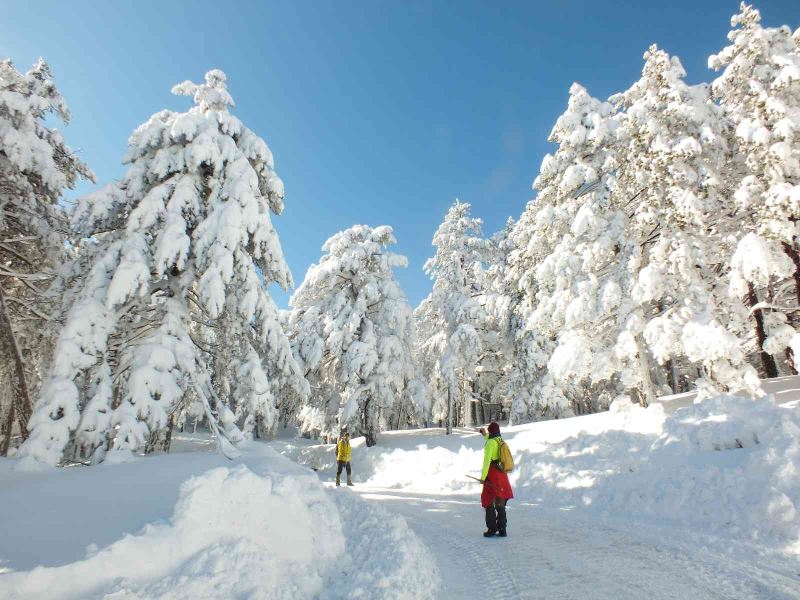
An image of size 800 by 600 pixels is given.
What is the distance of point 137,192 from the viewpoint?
1027 centimetres

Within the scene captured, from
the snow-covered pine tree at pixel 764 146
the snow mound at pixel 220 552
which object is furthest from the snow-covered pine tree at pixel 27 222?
the snow-covered pine tree at pixel 764 146

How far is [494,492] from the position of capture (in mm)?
7328

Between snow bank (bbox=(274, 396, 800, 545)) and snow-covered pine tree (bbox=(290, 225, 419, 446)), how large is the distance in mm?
5235

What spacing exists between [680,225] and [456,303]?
43.2 ft

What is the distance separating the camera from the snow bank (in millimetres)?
6707

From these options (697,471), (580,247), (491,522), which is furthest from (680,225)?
(491,522)

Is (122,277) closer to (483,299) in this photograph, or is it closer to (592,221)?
(592,221)

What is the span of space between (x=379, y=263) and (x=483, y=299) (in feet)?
29.8

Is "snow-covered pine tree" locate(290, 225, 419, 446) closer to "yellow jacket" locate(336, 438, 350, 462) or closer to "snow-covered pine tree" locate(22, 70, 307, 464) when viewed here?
"yellow jacket" locate(336, 438, 350, 462)

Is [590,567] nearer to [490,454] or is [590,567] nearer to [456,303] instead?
[490,454]

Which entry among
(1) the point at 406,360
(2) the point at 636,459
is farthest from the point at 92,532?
(1) the point at 406,360

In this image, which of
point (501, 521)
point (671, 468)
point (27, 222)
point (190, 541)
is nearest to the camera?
point (190, 541)

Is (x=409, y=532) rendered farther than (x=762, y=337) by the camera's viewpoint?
No

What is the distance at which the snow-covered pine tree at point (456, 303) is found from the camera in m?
24.3
